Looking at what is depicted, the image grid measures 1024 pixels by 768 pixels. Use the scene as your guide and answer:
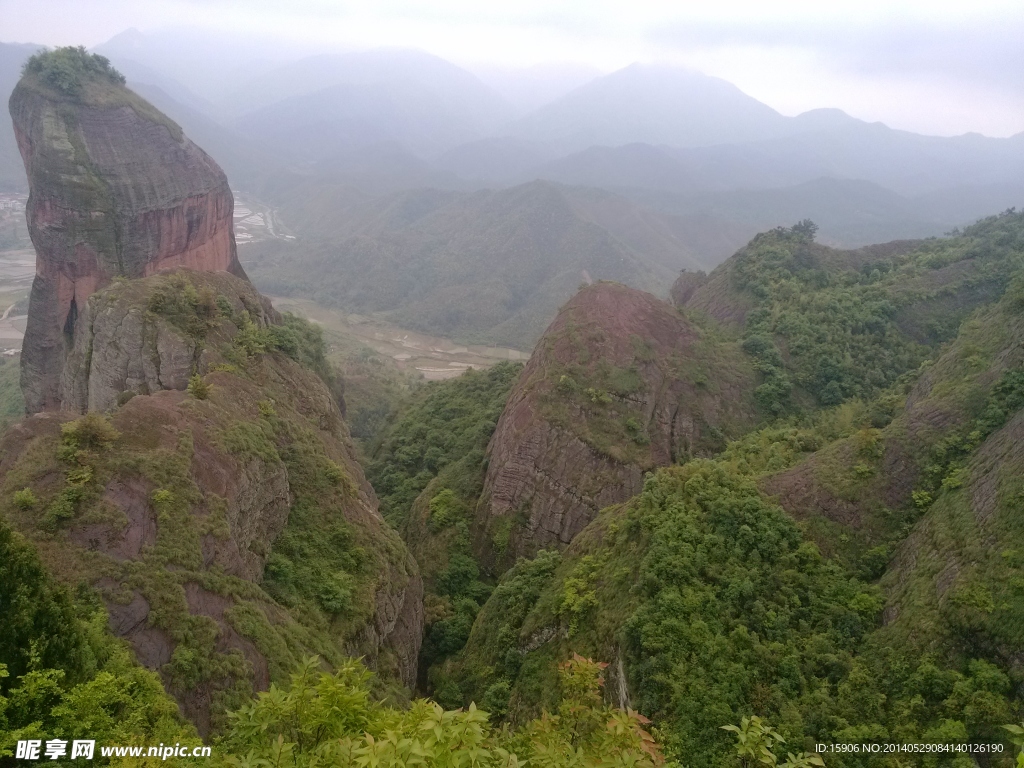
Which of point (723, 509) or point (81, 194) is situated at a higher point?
point (81, 194)

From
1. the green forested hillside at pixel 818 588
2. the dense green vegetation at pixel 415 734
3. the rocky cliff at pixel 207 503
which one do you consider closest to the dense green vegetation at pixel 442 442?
the rocky cliff at pixel 207 503

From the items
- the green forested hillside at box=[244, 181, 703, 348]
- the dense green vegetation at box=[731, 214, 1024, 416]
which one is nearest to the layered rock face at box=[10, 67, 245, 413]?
the dense green vegetation at box=[731, 214, 1024, 416]

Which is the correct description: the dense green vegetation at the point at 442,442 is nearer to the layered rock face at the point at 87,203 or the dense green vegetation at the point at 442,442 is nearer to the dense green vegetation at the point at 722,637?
the dense green vegetation at the point at 722,637

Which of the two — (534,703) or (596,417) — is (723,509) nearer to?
(534,703)

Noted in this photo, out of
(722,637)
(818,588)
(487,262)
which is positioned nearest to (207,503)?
(722,637)

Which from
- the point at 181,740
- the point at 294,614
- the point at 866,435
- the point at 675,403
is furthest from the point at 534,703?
the point at 675,403

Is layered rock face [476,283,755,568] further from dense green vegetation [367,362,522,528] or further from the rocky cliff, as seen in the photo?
the rocky cliff

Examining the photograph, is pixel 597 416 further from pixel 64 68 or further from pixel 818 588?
pixel 64 68
